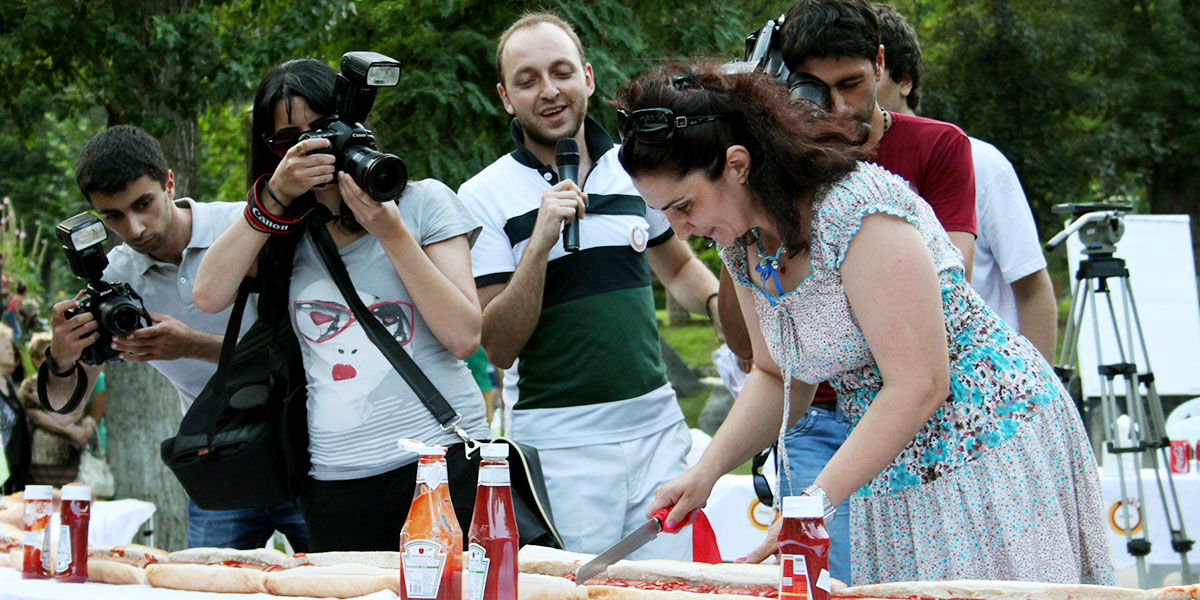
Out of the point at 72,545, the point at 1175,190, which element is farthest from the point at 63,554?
the point at 1175,190

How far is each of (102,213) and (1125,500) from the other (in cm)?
368

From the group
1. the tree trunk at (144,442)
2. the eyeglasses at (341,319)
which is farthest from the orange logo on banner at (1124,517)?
the tree trunk at (144,442)

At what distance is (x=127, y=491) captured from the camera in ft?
19.1

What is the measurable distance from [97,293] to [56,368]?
36 centimetres

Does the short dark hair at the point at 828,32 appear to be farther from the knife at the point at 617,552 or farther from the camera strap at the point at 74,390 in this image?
the camera strap at the point at 74,390

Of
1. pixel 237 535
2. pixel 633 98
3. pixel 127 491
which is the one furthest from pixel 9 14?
pixel 633 98

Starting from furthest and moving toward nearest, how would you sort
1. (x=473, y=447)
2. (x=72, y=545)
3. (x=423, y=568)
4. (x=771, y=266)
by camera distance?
(x=473, y=447), (x=72, y=545), (x=771, y=266), (x=423, y=568)

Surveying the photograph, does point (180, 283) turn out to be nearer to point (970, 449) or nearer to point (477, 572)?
point (477, 572)

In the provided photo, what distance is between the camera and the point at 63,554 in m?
2.21

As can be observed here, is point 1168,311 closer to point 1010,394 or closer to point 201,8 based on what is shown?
point 1010,394

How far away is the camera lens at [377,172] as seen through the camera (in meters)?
2.33

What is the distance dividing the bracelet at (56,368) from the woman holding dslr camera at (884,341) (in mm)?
1842

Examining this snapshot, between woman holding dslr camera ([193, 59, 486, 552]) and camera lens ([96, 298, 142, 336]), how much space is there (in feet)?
0.99

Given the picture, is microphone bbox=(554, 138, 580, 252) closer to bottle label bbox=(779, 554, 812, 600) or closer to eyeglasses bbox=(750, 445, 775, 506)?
eyeglasses bbox=(750, 445, 775, 506)
